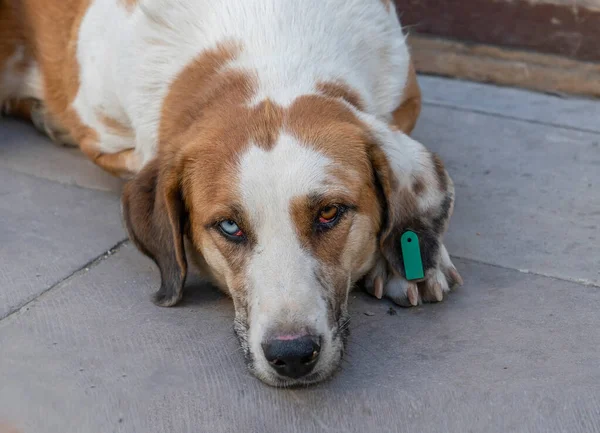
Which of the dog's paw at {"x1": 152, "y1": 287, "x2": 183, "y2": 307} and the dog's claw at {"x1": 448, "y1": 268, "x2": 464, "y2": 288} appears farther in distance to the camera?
the dog's claw at {"x1": 448, "y1": 268, "x2": 464, "y2": 288}

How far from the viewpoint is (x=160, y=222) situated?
10.1 ft

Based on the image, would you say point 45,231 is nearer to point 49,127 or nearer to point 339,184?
point 49,127

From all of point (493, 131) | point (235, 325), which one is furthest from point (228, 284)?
point (493, 131)

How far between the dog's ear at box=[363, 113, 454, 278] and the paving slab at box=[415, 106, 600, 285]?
43 centimetres

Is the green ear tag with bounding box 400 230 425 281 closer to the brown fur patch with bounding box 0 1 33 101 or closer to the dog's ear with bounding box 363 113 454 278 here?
the dog's ear with bounding box 363 113 454 278

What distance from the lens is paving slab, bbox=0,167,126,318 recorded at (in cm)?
330

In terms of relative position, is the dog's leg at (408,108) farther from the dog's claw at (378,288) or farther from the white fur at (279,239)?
the white fur at (279,239)

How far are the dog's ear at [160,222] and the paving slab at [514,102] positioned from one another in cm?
249

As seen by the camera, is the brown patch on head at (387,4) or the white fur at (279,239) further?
the brown patch on head at (387,4)

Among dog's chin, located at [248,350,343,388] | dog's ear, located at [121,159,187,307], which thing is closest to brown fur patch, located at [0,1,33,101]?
dog's ear, located at [121,159,187,307]

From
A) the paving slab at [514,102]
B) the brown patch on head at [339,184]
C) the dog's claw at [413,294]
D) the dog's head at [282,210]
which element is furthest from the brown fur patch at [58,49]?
the paving slab at [514,102]

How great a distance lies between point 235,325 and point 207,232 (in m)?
0.33

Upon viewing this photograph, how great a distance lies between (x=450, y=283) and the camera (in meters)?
3.26

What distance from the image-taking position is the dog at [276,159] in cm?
276
